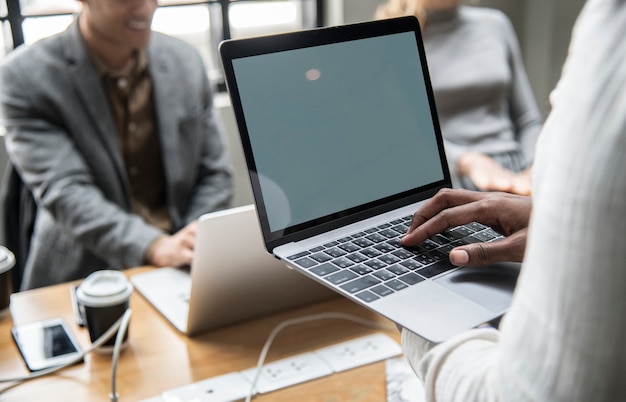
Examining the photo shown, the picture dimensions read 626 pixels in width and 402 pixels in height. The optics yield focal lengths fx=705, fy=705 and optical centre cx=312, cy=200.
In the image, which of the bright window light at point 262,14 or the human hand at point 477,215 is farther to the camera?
the bright window light at point 262,14

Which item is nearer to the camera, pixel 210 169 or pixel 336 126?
pixel 336 126

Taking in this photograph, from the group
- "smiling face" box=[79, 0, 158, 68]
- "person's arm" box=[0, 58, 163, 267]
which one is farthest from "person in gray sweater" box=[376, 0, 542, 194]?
"person's arm" box=[0, 58, 163, 267]

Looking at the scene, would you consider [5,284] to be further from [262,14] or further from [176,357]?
[262,14]

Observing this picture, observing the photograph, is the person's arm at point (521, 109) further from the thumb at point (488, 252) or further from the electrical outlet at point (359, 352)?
the thumb at point (488, 252)

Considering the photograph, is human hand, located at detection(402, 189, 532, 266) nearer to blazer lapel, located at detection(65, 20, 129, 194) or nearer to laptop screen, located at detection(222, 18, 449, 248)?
laptop screen, located at detection(222, 18, 449, 248)

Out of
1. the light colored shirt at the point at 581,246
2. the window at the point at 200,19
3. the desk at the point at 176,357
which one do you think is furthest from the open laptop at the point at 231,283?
the window at the point at 200,19

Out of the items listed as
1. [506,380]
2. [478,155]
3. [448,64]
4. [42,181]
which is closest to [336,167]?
[506,380]

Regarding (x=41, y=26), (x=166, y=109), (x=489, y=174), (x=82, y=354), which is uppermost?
(x=41, y=26)

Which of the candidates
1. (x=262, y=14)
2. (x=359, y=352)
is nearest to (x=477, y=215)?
(x=359, y=352)

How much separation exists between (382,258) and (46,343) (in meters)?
0.60

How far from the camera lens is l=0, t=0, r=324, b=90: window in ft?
8.16

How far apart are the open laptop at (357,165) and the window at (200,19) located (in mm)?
1794

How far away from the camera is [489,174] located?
2.00 m

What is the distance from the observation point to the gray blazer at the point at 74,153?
168 cm
